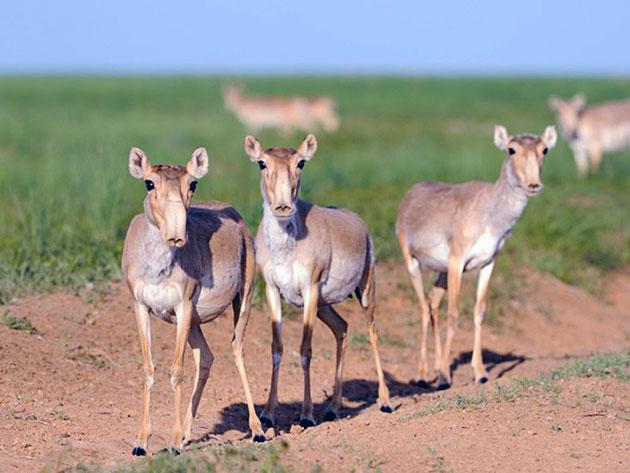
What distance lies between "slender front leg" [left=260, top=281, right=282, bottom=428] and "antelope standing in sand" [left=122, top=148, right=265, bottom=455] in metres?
0.48

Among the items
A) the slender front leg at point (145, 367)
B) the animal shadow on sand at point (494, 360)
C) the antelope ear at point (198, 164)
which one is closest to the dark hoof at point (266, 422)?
the slender front leg at point (145, 367)

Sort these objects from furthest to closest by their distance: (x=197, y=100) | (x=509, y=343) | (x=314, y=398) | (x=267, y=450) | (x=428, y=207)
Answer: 1. (x=197, y=100)
2. (x=509, y=343)
3. (x=428, y=207)
4. (x=314, y=398)
5. (x=267, y=450)

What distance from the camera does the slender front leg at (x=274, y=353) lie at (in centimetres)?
928

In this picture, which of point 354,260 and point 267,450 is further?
point 354,260

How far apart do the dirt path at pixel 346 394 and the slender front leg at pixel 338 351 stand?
18cm

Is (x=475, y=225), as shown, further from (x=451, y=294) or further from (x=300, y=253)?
(x=300, y=253)

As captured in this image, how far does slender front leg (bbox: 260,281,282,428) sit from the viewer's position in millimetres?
9281

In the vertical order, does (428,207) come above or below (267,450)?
above

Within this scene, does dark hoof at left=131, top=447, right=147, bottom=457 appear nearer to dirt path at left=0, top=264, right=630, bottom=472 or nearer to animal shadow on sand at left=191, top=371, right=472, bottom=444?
dirt path at left=0, top=264, right=630, bottom=472

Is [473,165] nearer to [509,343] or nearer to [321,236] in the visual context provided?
[509,343]

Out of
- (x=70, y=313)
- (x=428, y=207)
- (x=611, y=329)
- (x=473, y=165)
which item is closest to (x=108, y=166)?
(x=70, y=313)

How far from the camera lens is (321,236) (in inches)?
375

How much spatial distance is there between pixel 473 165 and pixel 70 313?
39.0 ft

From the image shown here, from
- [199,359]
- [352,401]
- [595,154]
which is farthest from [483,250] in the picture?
[595,154]
